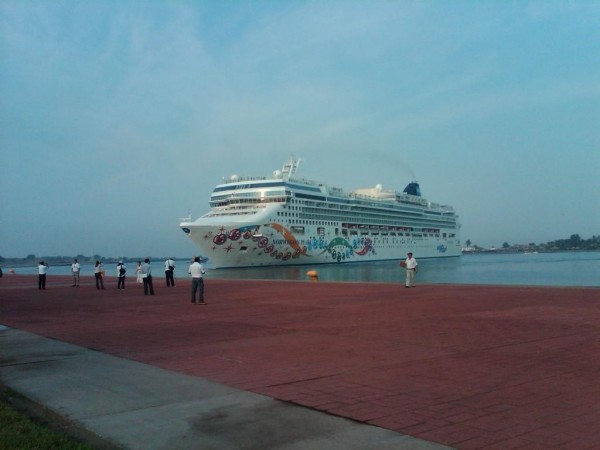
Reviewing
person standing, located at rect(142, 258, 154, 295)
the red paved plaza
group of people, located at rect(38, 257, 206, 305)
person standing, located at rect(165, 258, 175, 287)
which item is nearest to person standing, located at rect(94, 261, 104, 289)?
group of people, located at rect(38, 257, 206, 305)

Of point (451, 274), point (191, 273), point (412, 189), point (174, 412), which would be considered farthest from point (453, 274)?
point (412, 189)

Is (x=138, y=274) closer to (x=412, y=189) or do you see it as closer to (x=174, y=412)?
(x=174, y=412)

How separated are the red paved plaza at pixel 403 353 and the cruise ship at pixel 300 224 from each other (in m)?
38.9

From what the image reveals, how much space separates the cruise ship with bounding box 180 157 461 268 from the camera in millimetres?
54375

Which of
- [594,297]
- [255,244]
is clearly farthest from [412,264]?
[255,244]

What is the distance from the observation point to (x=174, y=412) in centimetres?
481

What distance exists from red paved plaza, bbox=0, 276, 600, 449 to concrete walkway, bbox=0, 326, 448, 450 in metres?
0.27

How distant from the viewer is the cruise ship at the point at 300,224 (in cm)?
5438

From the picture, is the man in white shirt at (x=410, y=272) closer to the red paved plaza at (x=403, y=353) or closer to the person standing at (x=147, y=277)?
the red paved plaza at (x=403, y=353)

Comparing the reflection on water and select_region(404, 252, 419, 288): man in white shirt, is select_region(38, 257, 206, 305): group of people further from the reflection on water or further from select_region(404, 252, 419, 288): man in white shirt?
the reflection on water

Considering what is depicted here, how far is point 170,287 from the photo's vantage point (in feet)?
80.2

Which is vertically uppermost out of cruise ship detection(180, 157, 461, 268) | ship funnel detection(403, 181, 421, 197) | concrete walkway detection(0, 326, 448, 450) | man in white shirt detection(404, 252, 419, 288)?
ship funnel detection(403, 181, 421, 197)

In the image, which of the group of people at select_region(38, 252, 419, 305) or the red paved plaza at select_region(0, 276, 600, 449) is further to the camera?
the group of people at select_region(38, 252, 419, 305)

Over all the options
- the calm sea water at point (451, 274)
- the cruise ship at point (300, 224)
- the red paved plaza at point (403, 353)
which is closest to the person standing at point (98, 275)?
the red paved plaza at point (403, 353)
